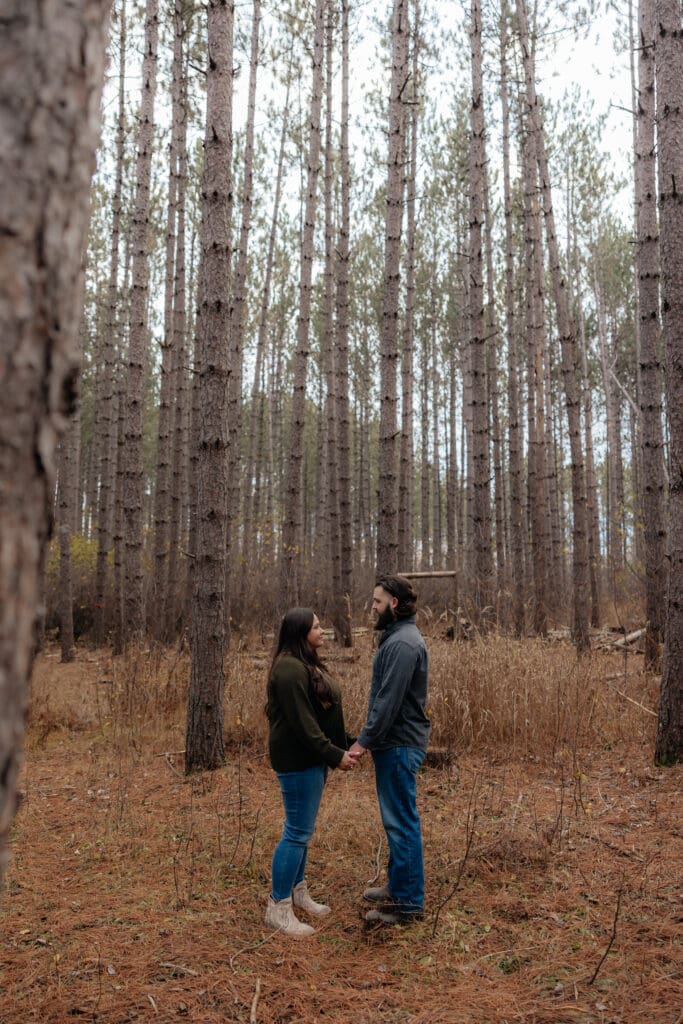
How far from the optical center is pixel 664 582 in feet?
29.5

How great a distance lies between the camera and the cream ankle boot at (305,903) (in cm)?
399

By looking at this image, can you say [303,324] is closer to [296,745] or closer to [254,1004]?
[296,745]

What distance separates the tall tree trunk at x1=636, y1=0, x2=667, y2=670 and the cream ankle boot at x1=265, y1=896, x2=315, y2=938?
19.5 ft

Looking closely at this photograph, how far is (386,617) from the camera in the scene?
4.05 meters

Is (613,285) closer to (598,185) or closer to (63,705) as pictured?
(598,185)

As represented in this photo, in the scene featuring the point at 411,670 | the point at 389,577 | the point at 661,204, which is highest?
the point at 661,204

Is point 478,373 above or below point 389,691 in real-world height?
above

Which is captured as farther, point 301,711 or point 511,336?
point 511,336

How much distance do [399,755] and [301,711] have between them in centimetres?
59

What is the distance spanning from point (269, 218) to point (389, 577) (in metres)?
20.6

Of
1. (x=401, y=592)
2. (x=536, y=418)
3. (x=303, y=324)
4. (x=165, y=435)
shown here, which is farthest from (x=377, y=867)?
(x=536, y=418)

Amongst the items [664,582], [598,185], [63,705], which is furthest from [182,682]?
[598,185]

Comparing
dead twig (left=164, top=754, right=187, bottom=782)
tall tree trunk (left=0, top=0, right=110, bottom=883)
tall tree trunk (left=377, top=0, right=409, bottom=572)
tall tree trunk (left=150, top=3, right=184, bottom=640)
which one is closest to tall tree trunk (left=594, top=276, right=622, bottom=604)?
tall tree trunk (left=377, top=0, right=409, bottom=572)

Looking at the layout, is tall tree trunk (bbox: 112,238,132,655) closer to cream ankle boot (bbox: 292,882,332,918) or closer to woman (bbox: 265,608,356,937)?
cream ankle boot (bbox: 292,882,332,918)
